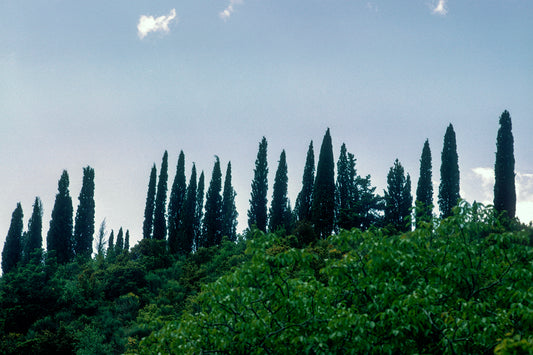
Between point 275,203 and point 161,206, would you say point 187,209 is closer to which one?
point 161,206

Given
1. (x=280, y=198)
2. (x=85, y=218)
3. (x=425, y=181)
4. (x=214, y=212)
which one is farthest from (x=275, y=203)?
(x=85, y=218)

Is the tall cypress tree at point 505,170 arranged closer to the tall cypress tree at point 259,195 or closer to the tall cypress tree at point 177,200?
the tall cypress tree at point 259,195

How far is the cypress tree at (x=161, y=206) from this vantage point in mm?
46562

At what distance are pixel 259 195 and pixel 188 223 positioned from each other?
25.7 feet

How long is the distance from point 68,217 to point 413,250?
41024 mm

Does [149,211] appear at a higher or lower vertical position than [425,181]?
lower

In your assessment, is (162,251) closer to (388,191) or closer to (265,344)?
(388,191)

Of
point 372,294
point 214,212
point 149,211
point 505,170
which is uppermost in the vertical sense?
point 505,170

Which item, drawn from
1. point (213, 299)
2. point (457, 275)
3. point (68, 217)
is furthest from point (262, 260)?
point (68, 217)

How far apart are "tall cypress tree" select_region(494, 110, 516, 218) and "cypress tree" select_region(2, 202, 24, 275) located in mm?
47945

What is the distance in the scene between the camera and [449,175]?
39438mm

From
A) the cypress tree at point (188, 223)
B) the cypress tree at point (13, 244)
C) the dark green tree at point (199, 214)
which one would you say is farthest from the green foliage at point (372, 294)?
the cypress tree at point (13, 244)

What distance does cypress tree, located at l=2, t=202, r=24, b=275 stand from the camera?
48031mm

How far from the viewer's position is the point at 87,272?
2694cm
